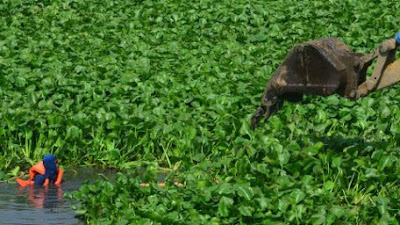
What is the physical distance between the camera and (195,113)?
11.4 m

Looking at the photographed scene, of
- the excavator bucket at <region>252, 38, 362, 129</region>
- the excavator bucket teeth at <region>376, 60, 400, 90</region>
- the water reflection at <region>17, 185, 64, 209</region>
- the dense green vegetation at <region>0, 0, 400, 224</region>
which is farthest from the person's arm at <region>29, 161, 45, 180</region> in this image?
the excavator bucket teeth at <region>376, 60, 400, 90</region>

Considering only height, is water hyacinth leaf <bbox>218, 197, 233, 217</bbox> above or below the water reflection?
above

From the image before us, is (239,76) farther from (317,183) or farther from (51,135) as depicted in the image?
(317,183)

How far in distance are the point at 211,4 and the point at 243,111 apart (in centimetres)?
570

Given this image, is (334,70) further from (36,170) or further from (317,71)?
(36,170)

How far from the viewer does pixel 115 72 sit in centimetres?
1303

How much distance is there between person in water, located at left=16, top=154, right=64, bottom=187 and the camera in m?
10.2

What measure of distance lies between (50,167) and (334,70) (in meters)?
3.25

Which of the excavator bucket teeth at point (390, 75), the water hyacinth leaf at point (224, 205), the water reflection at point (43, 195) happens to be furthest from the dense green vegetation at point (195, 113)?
the excavator bucket teeth at point (390, 75)

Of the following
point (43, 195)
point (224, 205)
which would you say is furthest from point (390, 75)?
point (43, 195)

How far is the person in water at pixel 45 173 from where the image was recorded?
33.6 feet

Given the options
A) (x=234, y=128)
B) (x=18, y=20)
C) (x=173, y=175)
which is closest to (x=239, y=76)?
(x=234, y=128)

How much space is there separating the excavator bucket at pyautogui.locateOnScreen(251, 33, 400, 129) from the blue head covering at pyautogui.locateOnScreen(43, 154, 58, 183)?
2683 millimetres

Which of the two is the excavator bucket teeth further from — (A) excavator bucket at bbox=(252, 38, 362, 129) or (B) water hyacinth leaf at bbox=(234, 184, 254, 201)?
(B) water hyacinth leaf at bbox=(234, 184, 254, 201)
